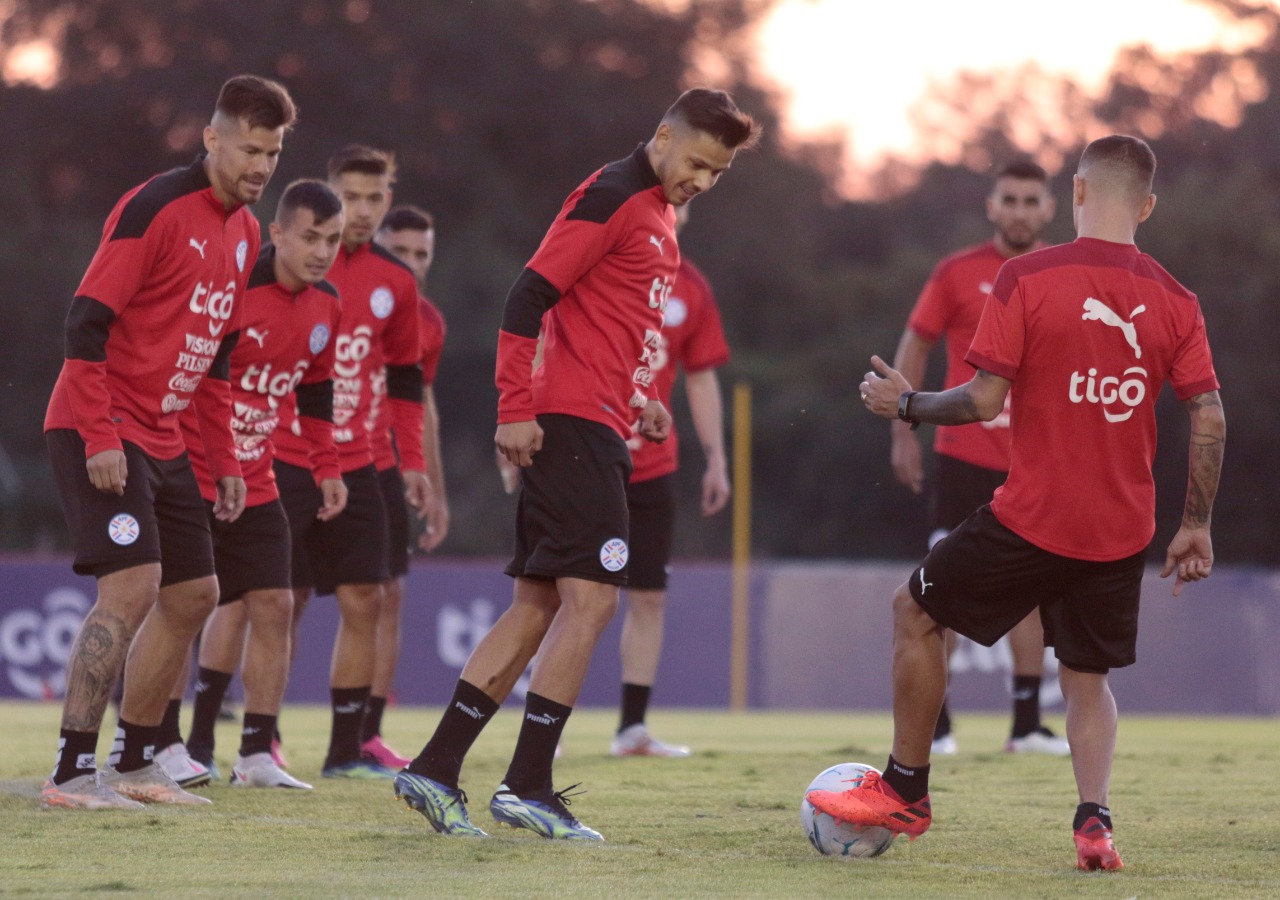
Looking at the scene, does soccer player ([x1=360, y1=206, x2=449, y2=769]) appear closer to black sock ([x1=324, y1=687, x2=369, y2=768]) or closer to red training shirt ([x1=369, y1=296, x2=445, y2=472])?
red training shirt ([x1=369, y1=296, x2=445, y2=472])

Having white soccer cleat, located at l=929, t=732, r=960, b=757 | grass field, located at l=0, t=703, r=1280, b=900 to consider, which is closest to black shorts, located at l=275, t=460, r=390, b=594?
grass field, located at l=0, t=703, r=1280, b=900

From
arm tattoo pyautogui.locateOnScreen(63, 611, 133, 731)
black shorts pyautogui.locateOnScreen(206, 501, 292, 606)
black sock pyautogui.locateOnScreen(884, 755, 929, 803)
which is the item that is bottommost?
black sock pyautogui.locateOnScreen(884, 755, 929, 803)

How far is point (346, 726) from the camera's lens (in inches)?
290

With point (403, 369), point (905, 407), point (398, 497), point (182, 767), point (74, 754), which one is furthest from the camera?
point (398, 497)

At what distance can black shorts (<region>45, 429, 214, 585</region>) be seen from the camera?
5.85 m

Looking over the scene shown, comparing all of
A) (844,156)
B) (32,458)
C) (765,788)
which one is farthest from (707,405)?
(844,156)

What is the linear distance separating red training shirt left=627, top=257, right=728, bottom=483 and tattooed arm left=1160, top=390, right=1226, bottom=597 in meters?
3.99

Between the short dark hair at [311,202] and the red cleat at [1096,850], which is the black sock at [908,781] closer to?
the red cleat at [1096,850]

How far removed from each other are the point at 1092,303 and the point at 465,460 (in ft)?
58.5

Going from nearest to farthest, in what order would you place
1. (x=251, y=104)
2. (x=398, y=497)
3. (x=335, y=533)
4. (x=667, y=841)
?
(x=667, y=841)
(x=251, y=104)
(x=335, y=533)
(x=398, y=497)

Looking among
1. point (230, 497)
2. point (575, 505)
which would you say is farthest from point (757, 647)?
point (575, 505)

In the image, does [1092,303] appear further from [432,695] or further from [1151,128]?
[1151,128]

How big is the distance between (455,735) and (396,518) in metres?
2.87

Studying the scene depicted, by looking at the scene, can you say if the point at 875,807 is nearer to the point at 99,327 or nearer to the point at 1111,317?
the point at 1111,317
